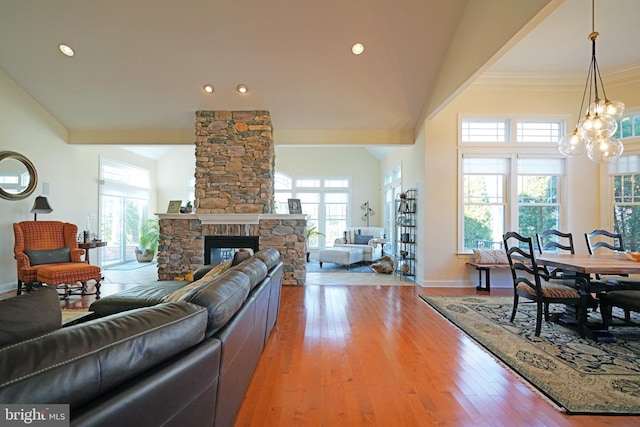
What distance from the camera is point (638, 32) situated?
390cm

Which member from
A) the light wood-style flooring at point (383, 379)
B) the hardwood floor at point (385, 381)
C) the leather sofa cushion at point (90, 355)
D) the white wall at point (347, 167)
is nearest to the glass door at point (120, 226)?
the white wall at point (347, 167)

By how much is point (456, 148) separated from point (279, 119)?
321cm

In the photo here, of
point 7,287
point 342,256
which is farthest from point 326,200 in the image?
point 7,287

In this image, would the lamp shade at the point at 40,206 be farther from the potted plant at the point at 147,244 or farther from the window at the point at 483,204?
the window at the point at 483,204

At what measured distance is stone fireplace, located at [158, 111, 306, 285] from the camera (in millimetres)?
5395

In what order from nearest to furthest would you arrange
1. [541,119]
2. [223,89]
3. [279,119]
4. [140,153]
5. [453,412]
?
1. [453,412]
2. [223,89]
3. [541,119]
4. [279,119]
5. [140,153]

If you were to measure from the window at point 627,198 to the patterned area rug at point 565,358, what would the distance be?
2.42 m

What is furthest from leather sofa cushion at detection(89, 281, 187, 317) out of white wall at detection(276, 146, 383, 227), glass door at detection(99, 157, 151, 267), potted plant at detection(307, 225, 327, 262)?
white wall at detection(276, 146, 383, 227)

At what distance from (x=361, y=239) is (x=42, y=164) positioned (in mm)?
6986

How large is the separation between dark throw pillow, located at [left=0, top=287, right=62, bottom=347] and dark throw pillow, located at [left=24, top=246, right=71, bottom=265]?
4.57 meters

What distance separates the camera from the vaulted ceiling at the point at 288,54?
3.64 m

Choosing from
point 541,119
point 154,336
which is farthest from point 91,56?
point 541,119

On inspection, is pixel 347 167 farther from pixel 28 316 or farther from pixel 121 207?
pixel 28 316

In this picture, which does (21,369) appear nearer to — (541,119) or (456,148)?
(456,148)
